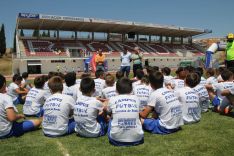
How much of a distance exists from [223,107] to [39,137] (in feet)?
16.1

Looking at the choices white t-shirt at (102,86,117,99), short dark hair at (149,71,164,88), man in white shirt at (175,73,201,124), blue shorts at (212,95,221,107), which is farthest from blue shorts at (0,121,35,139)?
blue shorts at (212,95,221,107)

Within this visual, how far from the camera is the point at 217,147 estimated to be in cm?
509

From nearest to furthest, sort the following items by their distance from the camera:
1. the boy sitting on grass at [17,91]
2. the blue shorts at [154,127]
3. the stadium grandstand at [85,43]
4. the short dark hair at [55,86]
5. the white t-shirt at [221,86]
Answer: the blue shorts at [154,127]
the short dark hair at [55,86]
the white t-shirt at [221,86]
the boy sitting on grass at [17,91]
the stadium grandstand at [85,43]

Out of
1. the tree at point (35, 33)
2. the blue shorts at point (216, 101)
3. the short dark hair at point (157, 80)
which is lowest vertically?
the blue shorts at point (216, 101)

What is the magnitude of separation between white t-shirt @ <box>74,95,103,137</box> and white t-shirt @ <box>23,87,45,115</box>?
2.57 m

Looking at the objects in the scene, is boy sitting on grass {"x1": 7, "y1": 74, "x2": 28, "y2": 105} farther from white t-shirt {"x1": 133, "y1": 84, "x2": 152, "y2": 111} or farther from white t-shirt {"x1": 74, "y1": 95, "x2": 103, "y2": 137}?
white t-shirt {"x1": 74, "y1": 95, "x2": 103, "y2": 137}

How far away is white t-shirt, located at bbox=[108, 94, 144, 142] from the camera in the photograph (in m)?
5.23

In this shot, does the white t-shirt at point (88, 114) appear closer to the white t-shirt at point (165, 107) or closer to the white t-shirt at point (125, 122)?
the white t-shirt at point (125, 122)

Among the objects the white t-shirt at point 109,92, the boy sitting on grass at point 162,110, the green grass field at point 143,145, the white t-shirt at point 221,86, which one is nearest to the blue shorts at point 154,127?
the boy sitting on grass at point 162,110

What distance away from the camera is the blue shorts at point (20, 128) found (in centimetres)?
622

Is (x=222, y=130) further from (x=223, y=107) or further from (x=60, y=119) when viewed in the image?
(x=60, y=119)

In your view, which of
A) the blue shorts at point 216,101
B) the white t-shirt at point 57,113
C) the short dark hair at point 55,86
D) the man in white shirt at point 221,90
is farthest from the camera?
the blue shorts at point 216,101

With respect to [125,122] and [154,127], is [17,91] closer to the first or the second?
[154,127]

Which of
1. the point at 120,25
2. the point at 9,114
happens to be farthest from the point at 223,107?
the point at 120,25
